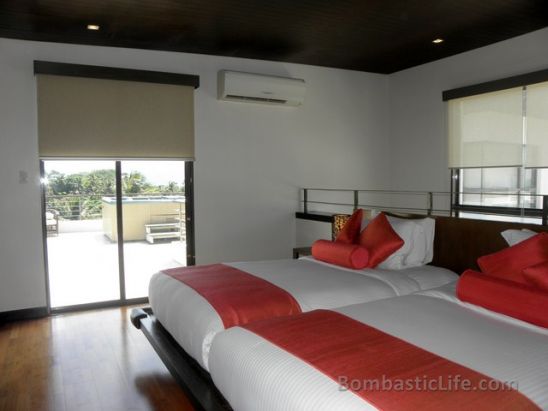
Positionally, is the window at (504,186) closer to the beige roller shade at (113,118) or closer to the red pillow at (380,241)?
the red pillow at (380,241)

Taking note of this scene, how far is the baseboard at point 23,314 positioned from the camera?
417 cm

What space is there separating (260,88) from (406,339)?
361 cm

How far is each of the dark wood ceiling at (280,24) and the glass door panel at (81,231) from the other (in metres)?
1.25

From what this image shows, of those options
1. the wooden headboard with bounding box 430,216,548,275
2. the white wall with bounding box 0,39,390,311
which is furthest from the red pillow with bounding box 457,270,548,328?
the white wall with bounding box 0,39,390,311

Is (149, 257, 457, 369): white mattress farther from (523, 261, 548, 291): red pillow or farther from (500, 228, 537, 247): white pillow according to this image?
(523, 261, 548, 291): red pillow

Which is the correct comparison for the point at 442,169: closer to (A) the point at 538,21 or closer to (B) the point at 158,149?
(A) the point at 538,21

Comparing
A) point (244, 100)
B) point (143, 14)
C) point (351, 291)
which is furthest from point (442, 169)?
point (143, 14)

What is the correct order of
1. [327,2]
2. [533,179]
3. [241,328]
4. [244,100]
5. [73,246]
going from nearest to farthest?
[241,328] < [327,2] < [533,179] < [73,246] < [244,100]

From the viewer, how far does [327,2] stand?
3.45 metres

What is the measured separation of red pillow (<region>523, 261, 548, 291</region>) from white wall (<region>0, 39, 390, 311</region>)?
3368 millimetres

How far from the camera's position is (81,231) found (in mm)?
4562

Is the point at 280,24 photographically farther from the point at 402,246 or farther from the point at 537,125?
the point at 537,125

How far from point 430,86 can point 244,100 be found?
2203 mm

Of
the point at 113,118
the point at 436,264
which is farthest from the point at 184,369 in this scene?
the point at 113,118
